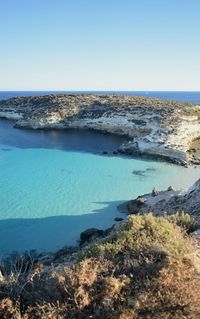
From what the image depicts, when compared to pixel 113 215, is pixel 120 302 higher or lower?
higher

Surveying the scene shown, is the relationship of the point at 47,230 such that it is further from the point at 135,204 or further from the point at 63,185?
the point at 63,185

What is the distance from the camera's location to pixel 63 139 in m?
46.9

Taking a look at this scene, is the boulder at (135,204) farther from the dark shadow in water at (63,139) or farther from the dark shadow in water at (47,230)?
the dark shadow in water at (63,139)

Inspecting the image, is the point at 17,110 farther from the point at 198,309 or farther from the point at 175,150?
the point at 198,309

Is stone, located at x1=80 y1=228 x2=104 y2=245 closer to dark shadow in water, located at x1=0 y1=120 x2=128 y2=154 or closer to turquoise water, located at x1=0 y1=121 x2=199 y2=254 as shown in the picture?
turquoise water, located at x1=0 y1=121 x2=199 y2=254

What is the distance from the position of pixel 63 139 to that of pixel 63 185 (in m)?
20.7

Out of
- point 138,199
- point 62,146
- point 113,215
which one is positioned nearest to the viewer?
point 113,215

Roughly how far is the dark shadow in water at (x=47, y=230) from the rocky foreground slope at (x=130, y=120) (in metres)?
15.6

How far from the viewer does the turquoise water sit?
19328 millimetres

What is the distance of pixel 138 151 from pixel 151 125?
11925mm

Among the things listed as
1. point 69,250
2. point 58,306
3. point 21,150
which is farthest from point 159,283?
point 21,150

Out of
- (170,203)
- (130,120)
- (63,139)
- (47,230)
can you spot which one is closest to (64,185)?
(47,230)

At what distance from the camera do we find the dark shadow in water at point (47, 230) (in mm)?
17823

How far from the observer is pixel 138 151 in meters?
38.1
